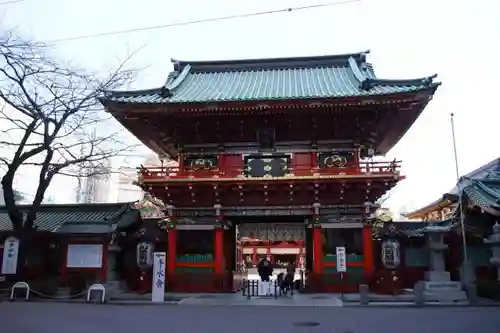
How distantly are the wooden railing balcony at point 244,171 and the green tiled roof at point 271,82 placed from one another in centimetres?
305

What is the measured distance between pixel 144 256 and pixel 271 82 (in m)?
11.2

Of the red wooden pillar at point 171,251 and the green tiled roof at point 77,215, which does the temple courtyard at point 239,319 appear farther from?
the green tiled roof at point 77,215

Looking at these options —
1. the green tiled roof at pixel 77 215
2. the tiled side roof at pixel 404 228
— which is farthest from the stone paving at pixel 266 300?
the green tiled roof at pixel 77 215

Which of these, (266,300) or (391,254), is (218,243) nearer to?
(266,300)

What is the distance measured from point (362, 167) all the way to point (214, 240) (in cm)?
723

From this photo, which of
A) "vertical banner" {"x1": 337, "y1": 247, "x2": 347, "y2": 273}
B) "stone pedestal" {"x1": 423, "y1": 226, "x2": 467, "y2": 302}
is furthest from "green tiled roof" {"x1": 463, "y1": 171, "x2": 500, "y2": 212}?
"vertical banner" {"x1": 337, "y1": 247, "x2": 347, "y2": 273}

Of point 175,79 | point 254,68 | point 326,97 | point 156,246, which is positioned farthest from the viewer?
point 254,68

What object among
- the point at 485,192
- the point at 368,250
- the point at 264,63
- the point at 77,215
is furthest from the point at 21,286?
the point at 485,192

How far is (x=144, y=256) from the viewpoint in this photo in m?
19.1

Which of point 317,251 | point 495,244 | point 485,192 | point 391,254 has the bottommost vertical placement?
point 391,254

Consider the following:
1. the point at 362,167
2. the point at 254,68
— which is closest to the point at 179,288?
the point at 362,167

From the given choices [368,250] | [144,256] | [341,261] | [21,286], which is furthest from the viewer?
[144,256]

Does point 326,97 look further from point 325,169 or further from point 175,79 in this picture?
point 175,79

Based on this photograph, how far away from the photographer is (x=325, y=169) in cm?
1806
